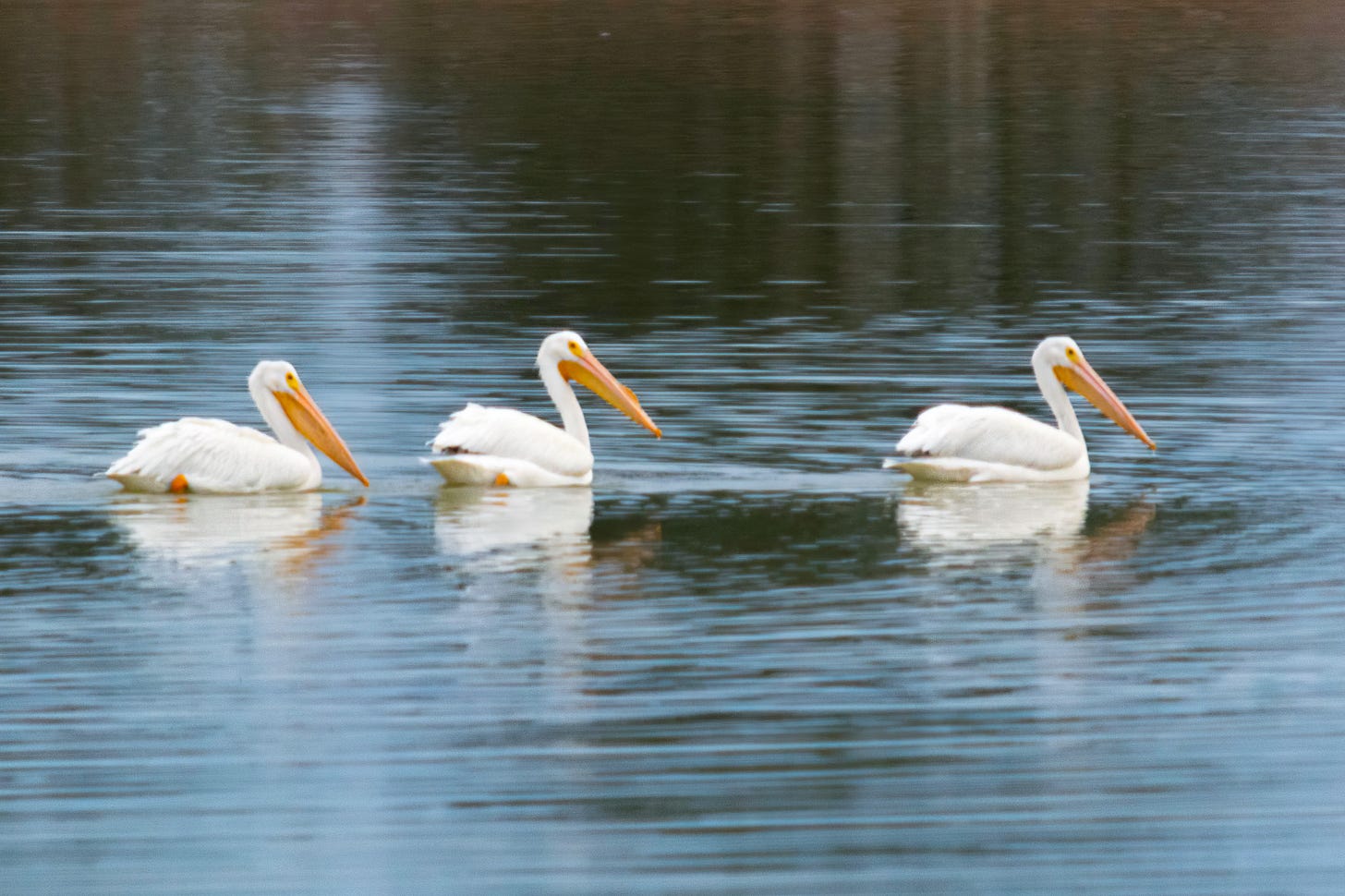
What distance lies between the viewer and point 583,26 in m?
53.0

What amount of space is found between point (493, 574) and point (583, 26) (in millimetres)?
44053

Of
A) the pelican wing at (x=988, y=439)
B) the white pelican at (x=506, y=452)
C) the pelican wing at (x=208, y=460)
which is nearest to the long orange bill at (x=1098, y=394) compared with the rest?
the pelican wing at (x=988, y=439)

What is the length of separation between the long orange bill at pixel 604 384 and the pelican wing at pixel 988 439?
4.02ft

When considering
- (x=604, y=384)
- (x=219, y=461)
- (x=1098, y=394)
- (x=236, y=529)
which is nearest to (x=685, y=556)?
(x=236, y=529)

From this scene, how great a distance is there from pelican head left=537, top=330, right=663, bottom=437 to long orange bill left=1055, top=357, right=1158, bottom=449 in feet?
6.46

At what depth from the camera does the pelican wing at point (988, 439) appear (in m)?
11.6

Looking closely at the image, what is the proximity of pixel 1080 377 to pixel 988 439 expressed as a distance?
118cm

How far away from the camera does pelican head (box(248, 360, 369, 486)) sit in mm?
11633

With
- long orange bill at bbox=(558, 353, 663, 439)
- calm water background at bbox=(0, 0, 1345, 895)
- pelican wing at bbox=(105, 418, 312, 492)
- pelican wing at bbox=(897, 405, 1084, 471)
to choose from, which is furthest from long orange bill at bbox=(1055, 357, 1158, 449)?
pelican wing at bbox=(105, 418, 312, 492)

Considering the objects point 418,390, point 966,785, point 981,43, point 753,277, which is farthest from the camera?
point 981,43

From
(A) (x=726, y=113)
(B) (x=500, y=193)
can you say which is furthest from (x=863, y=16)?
(B) (x=500, y=193)

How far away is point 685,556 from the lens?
10133 mm

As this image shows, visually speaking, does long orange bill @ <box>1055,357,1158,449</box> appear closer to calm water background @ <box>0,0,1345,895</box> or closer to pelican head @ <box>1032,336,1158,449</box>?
pelican head @ <box>1032,336,1158,449</box>

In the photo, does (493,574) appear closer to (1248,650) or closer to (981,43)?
(1248,650)
